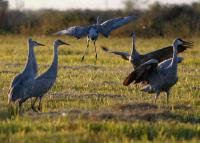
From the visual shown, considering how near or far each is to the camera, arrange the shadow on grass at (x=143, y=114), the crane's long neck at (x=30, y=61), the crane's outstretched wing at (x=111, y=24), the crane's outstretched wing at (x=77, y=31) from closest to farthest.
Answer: the shadow on grass at (x=143, y=114) < the crane's long neck at (x=30, y=61) < the crane's outstretched wing at (x=77, y=31) < the crane's outstretched wing at (x=111, y=24)

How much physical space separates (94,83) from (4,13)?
35.5 meters

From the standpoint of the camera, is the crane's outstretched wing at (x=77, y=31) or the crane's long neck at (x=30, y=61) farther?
the crane's outstretched wing at (x=77, y=31)

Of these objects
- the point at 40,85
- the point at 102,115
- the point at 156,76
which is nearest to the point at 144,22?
the point at 156,76

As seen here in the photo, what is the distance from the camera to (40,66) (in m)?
19.5

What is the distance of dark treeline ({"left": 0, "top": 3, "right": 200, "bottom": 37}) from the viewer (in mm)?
41625

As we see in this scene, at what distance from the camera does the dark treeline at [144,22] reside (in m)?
41.6

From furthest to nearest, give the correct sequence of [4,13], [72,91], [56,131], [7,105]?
[4,13] → [72,91] → [7,105] → [56,131]

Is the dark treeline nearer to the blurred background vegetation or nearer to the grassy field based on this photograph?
the blurred background vegetation

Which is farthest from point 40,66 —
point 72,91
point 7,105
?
point 7,105

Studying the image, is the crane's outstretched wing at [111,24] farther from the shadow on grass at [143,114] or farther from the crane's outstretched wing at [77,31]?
the shadow on grass at [143,114]

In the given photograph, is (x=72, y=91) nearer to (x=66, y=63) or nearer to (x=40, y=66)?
(x=40, y=66)

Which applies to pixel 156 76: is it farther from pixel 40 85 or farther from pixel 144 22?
pixel 144 22

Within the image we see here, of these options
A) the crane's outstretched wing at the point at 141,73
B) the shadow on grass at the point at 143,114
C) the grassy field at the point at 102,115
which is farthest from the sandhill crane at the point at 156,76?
the shadow on grass at the point at 143,114

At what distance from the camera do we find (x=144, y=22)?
43844mm
